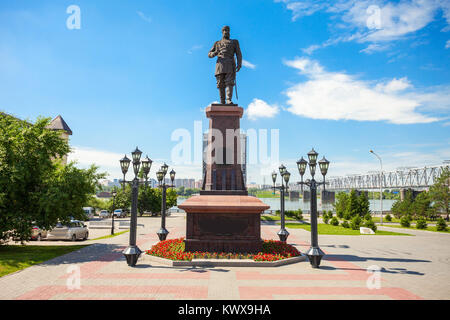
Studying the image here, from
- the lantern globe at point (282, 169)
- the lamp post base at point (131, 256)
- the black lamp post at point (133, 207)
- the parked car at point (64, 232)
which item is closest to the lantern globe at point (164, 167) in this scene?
the black lamp post at point (133, 207)

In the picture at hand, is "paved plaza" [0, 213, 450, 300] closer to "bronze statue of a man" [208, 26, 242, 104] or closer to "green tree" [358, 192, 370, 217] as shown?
"bronze statue of a man" [208, 26, 242, 104]

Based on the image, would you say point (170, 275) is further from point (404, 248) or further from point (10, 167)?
point (404, 248)

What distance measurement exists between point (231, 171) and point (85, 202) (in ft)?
27.0

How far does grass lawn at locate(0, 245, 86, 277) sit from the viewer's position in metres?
10.6

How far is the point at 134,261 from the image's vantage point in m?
10.7

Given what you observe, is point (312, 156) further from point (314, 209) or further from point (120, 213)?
point (120, 213)

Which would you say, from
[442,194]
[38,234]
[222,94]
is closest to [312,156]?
[222,94]

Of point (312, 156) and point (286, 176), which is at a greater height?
point (312, 156)

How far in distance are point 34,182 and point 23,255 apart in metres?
3.51

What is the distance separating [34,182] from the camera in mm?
13609

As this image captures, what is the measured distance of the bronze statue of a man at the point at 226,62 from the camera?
13.8 meters

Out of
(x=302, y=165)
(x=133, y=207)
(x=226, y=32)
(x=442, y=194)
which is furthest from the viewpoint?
(x=442, y=194)

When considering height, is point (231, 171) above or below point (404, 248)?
above
